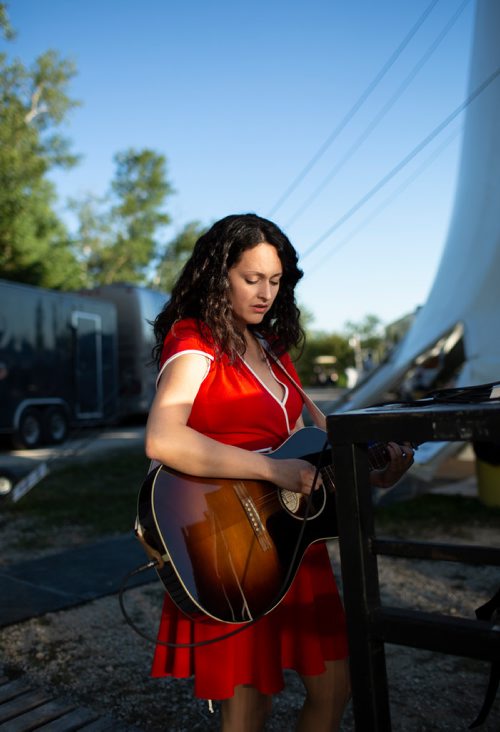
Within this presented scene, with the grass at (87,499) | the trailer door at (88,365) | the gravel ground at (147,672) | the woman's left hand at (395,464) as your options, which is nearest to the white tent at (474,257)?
the grass at (87,499)

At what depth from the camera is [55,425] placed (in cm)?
1238

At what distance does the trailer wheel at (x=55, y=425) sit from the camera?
1210 centimetres

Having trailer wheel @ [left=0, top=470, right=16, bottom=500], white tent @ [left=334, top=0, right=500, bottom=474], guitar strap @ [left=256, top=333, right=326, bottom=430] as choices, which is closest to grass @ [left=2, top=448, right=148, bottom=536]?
trailer wheel @ [left=0, top=470, right=16, bottom=500]

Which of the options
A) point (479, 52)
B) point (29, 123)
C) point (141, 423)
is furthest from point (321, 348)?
point (479, 52)

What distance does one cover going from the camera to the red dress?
151cm

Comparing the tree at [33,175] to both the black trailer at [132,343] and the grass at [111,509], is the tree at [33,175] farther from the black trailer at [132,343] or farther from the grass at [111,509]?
the grass at [111,509]

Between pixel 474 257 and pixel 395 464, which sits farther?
pixel 474 257

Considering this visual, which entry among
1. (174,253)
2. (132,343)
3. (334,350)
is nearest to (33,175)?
(132,343)

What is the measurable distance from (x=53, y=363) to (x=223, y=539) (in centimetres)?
1145

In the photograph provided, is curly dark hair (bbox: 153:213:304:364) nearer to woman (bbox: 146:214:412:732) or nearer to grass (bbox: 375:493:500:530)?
woman (bbox: 146:214:412:732)

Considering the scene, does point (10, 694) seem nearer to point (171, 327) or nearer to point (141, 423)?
point (171, 327)

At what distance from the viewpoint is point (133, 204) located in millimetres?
37938

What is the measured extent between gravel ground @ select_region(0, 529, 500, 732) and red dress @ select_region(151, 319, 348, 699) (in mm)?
Result: 867

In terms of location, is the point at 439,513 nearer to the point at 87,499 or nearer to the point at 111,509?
the point at 111,509
